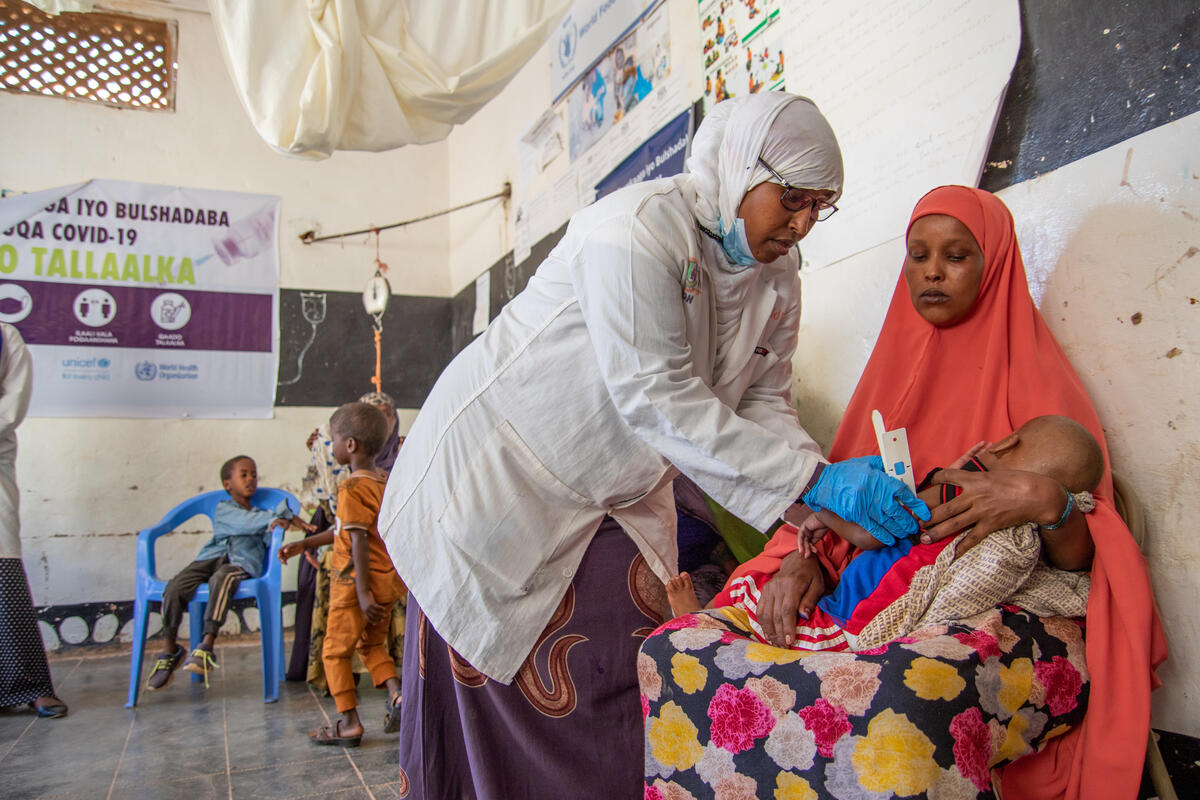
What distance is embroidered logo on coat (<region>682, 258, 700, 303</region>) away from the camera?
1.34 meters

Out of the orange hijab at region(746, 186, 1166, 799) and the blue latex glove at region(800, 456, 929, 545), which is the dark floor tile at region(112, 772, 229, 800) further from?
the blue latex glove at region(800, 456, 929, 545)

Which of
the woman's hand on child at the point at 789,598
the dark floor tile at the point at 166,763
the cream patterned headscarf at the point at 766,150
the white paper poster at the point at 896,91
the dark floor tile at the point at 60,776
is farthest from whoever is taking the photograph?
the dark floor tile at the point at 166,763

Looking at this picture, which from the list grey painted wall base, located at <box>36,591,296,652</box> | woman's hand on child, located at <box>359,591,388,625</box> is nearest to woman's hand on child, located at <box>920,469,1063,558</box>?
woman's hand on child, located at <box>359,591,388,625</box>

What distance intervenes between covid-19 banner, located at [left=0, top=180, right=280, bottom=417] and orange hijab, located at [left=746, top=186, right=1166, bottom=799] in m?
4.92

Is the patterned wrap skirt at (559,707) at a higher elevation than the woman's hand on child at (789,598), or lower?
lower

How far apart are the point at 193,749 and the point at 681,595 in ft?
7.65

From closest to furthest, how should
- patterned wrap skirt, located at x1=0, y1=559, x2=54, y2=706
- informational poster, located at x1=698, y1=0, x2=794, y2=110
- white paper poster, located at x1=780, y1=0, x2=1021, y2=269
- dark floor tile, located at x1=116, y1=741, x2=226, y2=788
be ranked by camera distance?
white paper poster, located at x1=780, y1=0, x2=1021, y2=269 < informational poster, located at x1=698, y1=0, x2=794, y2=110 < dark floor tile, located at x1=116, y1=741, x2=226, y2=788 < patterned wrap skirt, located at x1=0, y1=559, x2=54, y2=706

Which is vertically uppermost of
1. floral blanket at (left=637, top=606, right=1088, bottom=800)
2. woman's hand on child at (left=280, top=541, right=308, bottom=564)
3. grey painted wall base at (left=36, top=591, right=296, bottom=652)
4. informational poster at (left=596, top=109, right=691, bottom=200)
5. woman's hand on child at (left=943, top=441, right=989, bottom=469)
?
informational poster at (left=596, top=109, right=691, bottom=200)

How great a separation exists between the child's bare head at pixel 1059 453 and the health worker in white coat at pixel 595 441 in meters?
0.25

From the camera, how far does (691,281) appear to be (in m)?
1.36

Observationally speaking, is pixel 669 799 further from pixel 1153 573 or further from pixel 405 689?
pixel 1153 573

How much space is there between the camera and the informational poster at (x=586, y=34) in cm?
330

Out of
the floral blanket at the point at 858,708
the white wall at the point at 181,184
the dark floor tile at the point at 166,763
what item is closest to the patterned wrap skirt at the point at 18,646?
the dark floor tile at the point at 166,763

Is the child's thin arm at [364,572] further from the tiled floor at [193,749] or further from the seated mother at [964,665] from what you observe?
the seated mother at [964,665]
